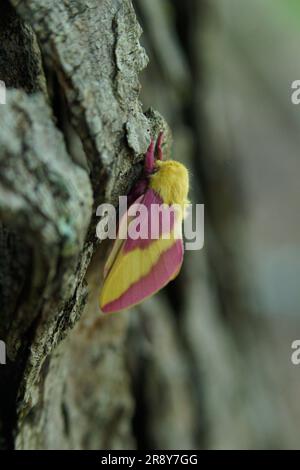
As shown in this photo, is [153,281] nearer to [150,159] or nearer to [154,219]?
[154,219]

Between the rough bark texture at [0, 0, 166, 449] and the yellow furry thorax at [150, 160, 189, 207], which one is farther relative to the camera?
the yellow furry thorax at [150, 160, 189, 207]

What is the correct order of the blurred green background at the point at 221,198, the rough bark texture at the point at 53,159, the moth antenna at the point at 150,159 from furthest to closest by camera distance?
the blurred green background at the point at 221,198, the moth antenna at the point at 150,159, the rough bark texture at the point at 53,159

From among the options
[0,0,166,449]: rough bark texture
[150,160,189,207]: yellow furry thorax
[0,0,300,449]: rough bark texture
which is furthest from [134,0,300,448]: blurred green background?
[0,0,166,449]: rough bark texture

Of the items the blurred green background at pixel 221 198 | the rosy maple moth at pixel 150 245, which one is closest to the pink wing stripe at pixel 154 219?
the rosy maple moth at pixel 150 245

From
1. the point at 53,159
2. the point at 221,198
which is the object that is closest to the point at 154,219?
the point at 53,159

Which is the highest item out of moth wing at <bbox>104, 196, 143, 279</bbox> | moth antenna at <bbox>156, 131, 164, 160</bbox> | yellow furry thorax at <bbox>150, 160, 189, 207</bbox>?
moth antenna at <bbox>156, 131, 164, 160</bbox>

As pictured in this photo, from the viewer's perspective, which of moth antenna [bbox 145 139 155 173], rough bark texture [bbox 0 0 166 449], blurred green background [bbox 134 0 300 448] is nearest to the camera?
rough bark texture [bbox 0 0 166 449]

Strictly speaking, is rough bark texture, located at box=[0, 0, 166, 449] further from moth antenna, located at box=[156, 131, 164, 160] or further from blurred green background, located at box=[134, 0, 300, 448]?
blurred green background, located at box=[134, 0, 300, 448]

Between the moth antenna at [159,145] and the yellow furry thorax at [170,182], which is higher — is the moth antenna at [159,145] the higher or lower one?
the higher one

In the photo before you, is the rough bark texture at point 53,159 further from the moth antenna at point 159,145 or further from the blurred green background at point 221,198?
the blurred green background at point 221,198
